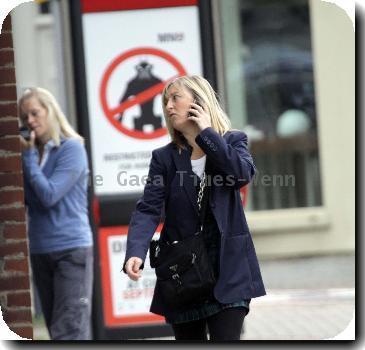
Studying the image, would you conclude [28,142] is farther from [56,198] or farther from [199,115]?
[199,115]

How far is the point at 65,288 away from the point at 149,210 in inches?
59.1

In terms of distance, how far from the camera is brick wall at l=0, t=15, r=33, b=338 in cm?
536

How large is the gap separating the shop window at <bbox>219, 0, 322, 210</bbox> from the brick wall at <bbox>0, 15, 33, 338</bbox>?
5.83 m

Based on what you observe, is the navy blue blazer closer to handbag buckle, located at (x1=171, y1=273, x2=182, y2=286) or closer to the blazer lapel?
→ the blazer lapel

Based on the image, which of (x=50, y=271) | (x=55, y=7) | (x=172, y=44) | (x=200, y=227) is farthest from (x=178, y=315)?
(x=55, y=7)

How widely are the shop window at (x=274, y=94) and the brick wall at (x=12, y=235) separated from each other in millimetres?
5831

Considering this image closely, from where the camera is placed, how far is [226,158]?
4422 millimetres

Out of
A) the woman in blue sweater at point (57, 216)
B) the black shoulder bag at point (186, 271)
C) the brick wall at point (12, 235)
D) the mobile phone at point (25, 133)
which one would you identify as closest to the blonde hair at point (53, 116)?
the woman in blue sweater at point (57, 216)

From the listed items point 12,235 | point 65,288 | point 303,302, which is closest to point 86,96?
point 65,288

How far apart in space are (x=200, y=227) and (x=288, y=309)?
5.13 metres

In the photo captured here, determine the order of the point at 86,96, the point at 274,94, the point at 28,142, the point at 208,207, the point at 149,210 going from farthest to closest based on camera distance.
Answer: the point at 274,94
the point at 86,96
the point at 28,142
the point at 149,210
the point at 208,207

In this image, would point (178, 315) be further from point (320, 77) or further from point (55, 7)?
point (320, 77)

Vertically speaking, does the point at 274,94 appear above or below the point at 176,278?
above

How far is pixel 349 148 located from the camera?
11156 millimetres
